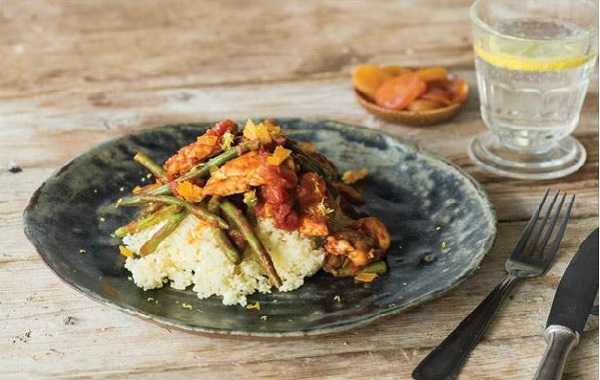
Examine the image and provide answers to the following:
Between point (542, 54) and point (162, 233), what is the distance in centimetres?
96

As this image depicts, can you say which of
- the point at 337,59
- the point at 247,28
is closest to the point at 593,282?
the point at 337,59

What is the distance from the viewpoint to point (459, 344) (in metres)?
1.59

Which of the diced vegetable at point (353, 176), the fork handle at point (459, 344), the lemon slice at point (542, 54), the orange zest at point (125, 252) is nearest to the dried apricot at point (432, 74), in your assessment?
the lemon slice at point (542, 54)

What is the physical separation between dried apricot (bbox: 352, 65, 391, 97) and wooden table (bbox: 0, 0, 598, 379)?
60 millimetres

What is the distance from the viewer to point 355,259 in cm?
172

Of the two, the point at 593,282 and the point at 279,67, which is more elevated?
the point at 593,282

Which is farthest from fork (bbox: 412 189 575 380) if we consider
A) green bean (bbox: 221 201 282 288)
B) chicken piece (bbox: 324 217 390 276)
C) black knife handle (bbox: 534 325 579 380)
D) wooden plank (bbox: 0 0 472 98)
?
wooden plank (bbox: 0 0 472 98)

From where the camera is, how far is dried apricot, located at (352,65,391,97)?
8.36 ft

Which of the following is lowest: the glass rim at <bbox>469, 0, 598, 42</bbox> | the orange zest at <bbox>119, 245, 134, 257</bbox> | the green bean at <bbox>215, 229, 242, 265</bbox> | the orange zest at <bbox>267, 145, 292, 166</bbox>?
the orange zest at <bbox>119, 245, 134, 257</bbox>

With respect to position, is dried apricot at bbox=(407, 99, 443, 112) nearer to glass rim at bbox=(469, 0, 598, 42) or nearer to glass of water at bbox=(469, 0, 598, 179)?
glass of water at bbox=(469, 0, 598, 179)

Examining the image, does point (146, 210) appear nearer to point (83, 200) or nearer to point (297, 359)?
point (83, 200)

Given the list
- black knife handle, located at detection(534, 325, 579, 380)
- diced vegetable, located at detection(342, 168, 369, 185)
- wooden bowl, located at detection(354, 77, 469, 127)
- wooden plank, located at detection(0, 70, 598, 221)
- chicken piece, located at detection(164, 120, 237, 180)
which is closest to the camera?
black knife handle, located at detection(534, 325, 579, 380)

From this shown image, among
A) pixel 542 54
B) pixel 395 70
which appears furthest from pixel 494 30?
pixel 395 70

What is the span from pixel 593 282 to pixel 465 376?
13.5 inches
